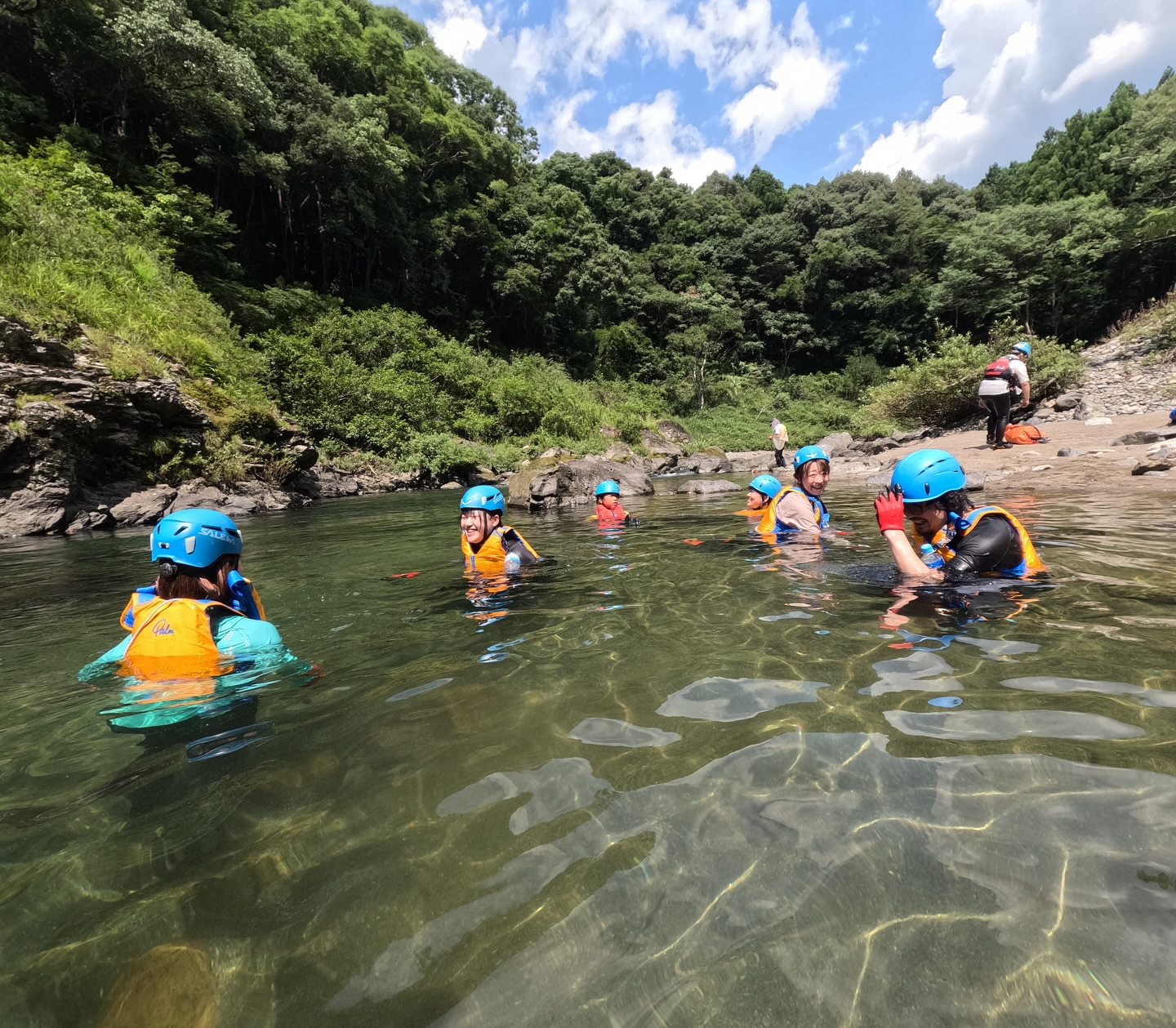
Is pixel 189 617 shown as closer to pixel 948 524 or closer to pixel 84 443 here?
pixel 948 524

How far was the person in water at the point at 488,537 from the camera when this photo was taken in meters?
6.05

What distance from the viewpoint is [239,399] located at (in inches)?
651

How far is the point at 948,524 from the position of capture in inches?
180

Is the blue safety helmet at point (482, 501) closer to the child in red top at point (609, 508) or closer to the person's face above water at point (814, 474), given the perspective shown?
the person's face above water at point (814, 474)

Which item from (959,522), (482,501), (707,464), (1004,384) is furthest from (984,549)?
(707,464)

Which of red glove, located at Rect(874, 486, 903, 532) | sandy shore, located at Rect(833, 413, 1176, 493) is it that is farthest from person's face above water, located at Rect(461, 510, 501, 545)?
sandy shore, located at Rect(833, 413, 1176, 493)

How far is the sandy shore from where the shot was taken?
9.98 meters

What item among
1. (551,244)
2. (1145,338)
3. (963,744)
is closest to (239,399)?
(963,744)

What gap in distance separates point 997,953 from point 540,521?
35.8 ft

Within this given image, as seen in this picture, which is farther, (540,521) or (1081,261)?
(1081,261)

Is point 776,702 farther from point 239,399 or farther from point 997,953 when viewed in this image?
point 239,399

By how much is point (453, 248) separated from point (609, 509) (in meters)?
35.0

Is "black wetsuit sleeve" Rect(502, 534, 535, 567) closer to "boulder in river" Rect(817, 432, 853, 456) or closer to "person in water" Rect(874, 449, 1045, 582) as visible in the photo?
"person in water" Rect(874, 449, 1045, 582)

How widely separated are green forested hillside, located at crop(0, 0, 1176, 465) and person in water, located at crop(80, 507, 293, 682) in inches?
533
